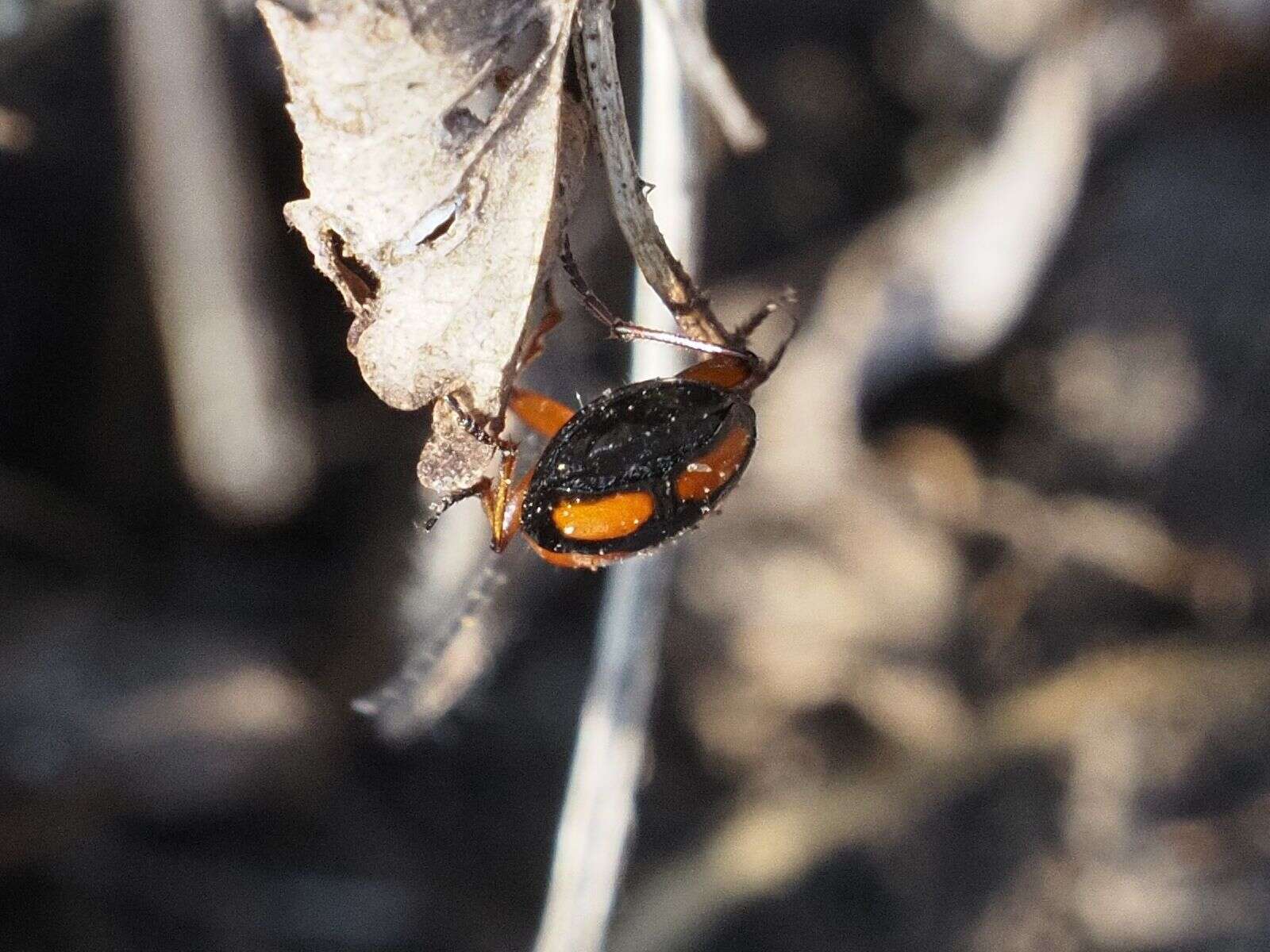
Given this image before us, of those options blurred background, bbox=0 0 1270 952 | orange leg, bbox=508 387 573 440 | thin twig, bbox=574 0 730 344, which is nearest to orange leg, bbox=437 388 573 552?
orange leg, bbox=508 387 573 440

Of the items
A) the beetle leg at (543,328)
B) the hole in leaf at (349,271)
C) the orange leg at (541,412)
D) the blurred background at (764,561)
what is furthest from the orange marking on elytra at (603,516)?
the blurred background at (764,561)

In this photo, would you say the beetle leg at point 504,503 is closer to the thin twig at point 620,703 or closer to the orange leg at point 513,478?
the orange leg at point 513,478

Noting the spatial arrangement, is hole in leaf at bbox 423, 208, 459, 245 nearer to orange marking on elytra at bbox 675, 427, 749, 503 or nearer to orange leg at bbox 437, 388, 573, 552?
orange leg at bbox 437, 388, 573, 552

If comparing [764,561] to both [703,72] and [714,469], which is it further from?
[703,72]

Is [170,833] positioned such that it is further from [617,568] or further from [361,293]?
[361,293]

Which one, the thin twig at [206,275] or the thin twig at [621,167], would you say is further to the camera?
the thin twig at [206,275]

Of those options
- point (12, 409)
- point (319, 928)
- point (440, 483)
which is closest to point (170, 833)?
point (319, 928)

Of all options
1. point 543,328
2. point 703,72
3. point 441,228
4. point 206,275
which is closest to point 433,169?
point 441,228
